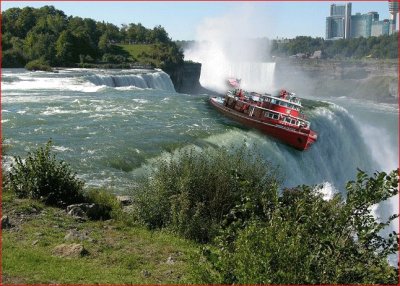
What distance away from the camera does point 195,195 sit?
36.4 ft

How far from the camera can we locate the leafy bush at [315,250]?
596cm

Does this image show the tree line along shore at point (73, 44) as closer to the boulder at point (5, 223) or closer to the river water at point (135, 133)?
the river water at point (135, 133)

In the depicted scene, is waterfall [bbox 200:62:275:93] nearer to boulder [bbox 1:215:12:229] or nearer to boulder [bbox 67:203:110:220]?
boulder [bbox 67:203:110:220]

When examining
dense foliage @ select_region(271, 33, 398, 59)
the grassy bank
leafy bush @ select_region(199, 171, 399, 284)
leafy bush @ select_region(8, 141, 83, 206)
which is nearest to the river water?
the grassy bank

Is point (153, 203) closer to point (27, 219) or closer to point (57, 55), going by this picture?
point (27, 219)

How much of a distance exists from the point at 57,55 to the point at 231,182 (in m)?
57.2

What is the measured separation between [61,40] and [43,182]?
58676 mm

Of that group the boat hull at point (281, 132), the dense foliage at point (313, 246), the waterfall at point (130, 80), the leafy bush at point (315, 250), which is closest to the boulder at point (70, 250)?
the dense foliage at point (313, 246)

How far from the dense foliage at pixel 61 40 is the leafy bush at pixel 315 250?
184 ft

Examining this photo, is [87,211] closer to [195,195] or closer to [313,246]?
[195,195]

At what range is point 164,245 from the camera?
1002cm

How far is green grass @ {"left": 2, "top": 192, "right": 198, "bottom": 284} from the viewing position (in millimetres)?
7637

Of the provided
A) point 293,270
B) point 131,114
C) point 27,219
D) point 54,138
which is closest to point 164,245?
point 27,219

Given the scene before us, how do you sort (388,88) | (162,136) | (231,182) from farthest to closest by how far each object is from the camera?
(388,88), (162,136), (231,182)
